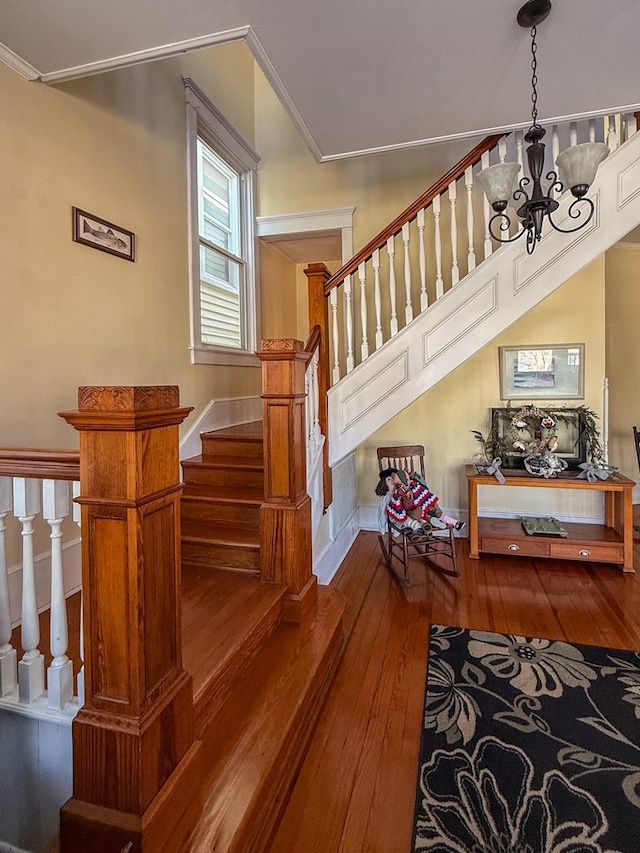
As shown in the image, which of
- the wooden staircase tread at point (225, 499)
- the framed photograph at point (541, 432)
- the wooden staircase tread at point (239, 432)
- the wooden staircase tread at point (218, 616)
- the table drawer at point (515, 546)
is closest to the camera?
the wooden staircase tread at point (218, 616)

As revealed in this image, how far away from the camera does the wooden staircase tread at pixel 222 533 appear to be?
2.32m

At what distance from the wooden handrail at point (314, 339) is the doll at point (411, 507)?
1113mm

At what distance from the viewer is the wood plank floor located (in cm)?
139

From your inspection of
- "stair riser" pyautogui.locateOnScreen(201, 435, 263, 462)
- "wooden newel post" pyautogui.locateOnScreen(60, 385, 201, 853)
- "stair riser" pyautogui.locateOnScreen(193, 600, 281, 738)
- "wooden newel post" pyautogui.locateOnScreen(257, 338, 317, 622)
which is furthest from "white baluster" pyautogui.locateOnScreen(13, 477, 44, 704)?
"stair riser" pyautogui.locateOnScreen(201, 435, 263, 462)

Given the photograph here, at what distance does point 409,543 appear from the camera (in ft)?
10.8

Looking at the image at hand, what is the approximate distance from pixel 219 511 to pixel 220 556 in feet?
0.99

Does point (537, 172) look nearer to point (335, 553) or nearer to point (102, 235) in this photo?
point (102, 235)

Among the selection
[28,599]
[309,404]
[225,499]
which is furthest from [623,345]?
[28,599]

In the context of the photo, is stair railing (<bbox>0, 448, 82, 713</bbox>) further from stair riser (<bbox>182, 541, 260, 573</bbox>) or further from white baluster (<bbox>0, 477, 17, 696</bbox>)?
stair riser (<bbox>182, 541, 260, 573</bbox>)

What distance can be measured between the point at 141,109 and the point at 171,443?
263cm

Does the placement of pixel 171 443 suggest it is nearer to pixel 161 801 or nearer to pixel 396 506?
pixel 161 801

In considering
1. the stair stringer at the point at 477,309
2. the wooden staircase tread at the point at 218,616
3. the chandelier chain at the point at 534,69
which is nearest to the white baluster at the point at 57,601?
the wooden staircase tread at the point at 218,616

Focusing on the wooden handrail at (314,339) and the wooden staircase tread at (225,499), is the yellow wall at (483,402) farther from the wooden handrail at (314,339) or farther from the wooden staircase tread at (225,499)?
the wooden staircase tread at (225,499)

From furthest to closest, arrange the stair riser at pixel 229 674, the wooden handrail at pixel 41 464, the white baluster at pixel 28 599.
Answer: the stair riser at pixel 229 674 < the white baluster at pixel 28 599 < the wooden handrail at pixel 41 464
